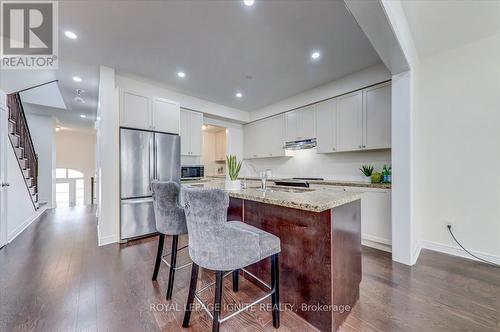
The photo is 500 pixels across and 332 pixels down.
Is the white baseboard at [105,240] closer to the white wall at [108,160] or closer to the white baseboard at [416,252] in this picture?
the white wall at [108,160]

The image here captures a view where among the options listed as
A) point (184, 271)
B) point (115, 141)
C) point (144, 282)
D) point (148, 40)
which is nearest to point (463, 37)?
point (148, 40)

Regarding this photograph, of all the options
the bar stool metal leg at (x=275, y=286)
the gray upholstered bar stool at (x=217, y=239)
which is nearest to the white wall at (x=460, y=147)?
the bar stool metal leg at (x=275, y=286)

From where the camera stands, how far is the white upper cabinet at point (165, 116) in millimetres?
3604

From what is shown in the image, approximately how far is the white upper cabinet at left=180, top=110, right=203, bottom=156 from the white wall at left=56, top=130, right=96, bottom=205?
22.7ft

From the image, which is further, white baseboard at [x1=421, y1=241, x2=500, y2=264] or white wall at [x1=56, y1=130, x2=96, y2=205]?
white wall at [x1=56, y1=130, x2=96, y2=205]

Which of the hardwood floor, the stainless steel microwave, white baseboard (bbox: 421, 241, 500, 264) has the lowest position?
the hardwood floor

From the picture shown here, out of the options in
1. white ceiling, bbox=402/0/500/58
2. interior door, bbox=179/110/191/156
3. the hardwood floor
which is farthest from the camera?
interior door, bbox=179/110/191/156

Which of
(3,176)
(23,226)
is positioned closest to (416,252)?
(3,176)

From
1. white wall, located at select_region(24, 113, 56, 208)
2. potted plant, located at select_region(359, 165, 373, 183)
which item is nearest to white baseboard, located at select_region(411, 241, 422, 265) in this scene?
potted plant, located at select_region(359, 165, 373, 183)

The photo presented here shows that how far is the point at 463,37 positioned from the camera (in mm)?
2439

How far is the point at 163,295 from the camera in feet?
6.02

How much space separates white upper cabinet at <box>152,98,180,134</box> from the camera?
142 inches

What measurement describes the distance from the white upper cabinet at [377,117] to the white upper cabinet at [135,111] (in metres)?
3.75

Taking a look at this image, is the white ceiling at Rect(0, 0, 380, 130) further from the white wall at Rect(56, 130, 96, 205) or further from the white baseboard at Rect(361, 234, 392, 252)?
the white wall at Rect(56, 130, 96, 205)
